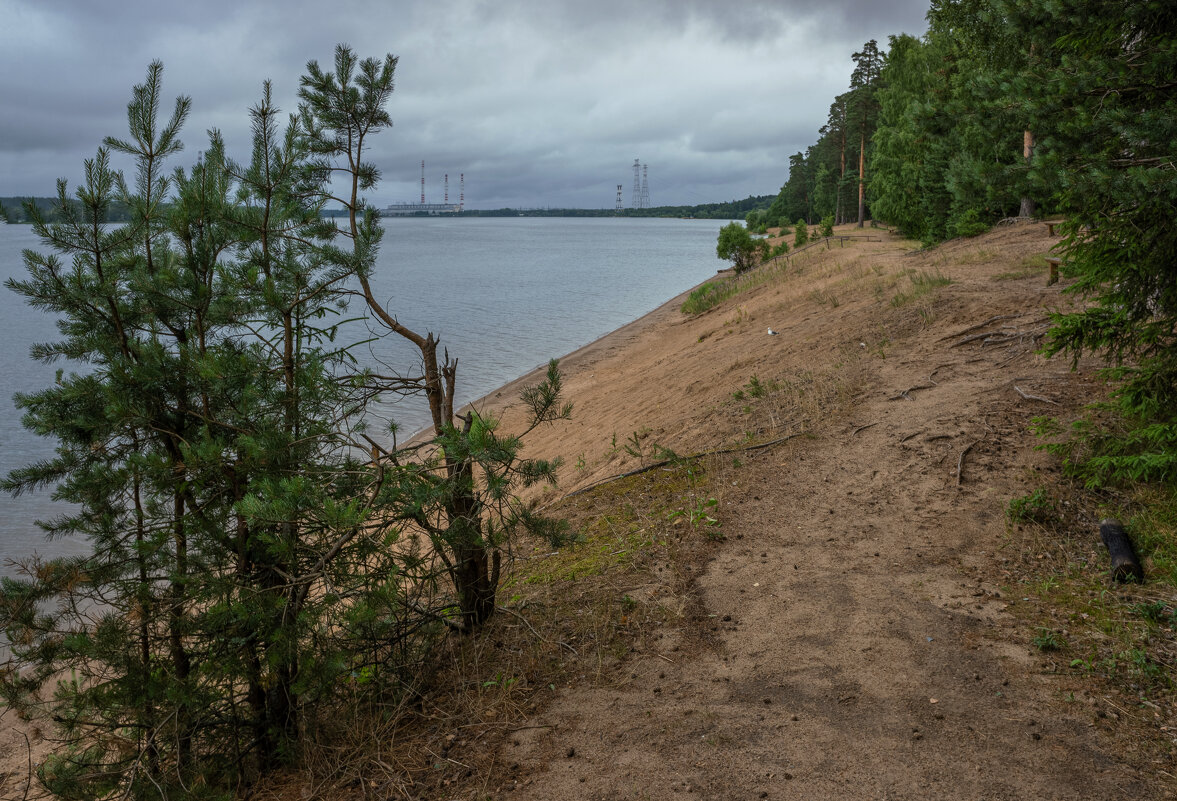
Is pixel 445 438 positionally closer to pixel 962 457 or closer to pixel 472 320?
pixel 962 457

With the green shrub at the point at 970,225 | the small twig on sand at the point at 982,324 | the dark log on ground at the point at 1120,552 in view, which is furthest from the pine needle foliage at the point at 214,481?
the green shrub at the point at 970,225

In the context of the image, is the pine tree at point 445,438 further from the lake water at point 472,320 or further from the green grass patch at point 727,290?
the green grass patch at point 727,290

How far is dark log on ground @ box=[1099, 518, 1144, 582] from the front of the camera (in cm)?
536

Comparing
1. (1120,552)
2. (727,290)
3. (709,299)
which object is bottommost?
(1120,552)

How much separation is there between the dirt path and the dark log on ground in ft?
2.28

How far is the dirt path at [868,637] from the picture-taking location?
3855 millimetres

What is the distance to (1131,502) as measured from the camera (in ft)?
20.0

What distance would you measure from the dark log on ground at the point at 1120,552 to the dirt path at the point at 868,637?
696mm

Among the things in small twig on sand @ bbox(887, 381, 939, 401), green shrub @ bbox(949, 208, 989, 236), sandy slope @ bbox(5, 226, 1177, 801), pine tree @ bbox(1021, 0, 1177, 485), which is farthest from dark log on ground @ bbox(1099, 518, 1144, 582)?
→ green shrub @ bbox(949, 208, 989, 236)

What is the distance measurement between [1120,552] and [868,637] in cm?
200

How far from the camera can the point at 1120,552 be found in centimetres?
550

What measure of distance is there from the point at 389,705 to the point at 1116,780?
3.78 m

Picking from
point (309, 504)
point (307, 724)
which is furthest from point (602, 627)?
point (309, 504)

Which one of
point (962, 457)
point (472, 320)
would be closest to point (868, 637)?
point (962, 457)
